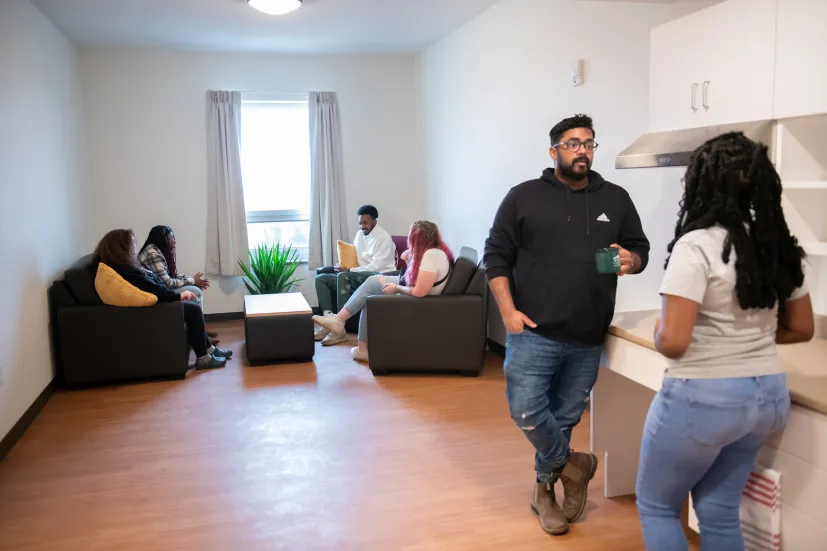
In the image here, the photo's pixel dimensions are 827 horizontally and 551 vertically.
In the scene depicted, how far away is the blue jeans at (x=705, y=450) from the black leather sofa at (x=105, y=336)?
362 centimetres

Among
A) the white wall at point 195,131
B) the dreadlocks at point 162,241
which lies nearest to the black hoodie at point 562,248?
the dreadlocks at point 162,241

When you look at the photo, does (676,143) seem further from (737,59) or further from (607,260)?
(607,260)

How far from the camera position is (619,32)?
3.71 m

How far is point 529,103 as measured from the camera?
466cm

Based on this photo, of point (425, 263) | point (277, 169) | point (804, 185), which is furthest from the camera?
point (277, 169)

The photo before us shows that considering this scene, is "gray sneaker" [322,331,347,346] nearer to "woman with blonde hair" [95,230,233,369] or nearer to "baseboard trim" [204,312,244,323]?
"woman with blonde hair" [95,230,233,369]

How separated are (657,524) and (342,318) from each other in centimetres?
389

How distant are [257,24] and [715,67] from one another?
397 cm

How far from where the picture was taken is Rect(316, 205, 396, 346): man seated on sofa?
615 cm

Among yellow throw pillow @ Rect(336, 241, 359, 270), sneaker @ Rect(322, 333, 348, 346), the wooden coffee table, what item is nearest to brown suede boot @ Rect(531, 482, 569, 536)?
the wooden coffee table

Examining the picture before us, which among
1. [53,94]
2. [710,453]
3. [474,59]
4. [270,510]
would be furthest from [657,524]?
[53,94]

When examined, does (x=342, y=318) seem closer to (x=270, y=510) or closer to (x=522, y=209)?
(x=270, y=510)

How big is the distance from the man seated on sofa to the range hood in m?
3.46

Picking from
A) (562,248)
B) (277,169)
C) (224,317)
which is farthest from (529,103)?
(224,317)
